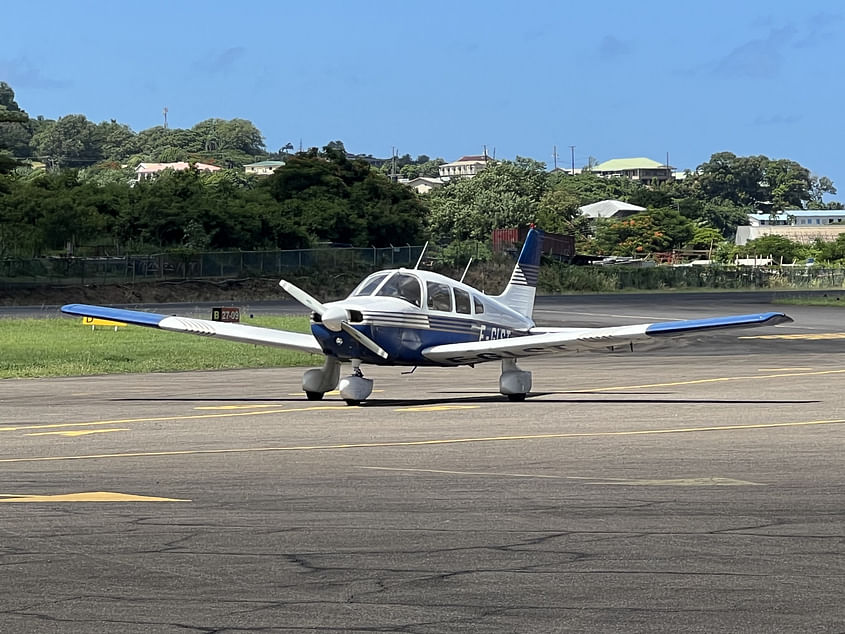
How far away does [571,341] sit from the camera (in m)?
24.2

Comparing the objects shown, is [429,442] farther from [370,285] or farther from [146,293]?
[146,293]

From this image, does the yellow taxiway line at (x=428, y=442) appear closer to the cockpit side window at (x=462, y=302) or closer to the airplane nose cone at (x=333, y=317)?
the airplane nose cone at (x=333, y=317)

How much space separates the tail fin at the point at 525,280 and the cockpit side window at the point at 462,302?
2.47 m

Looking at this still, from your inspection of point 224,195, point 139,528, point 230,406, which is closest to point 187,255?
point 224,195

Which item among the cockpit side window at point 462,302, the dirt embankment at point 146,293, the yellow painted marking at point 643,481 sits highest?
the cockpit side window at point 462,302

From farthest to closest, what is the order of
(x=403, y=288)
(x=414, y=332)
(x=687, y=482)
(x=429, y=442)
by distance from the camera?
(x=403, y=288) → (x=414, y=332) → (x=429, y=442) → (x=687, y=482)

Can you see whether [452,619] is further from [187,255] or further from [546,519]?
[187,255]

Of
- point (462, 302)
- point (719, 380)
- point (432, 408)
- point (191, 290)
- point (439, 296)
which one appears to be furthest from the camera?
point (191, 290)

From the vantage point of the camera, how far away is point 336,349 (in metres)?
23.8

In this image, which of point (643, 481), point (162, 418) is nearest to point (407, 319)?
point (162, 418)

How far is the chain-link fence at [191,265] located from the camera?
84500 mm

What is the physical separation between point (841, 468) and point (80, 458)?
8.26m

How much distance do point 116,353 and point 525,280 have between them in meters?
13.5

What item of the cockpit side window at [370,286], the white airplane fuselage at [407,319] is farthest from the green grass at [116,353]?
the white airplane fuselage at [407,319]
